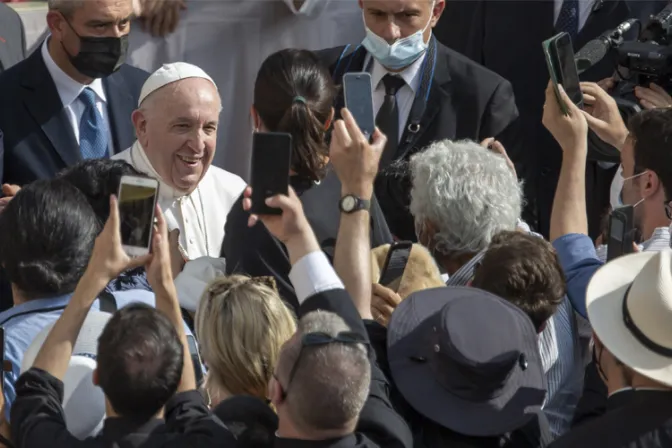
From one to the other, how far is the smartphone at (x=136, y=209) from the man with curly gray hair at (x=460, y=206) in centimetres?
92

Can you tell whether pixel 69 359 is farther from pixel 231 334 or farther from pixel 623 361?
pixel 623 361

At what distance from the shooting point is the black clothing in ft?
9.45

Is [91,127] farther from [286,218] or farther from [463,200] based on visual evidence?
[286,218]

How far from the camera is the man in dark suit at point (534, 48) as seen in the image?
5711 millimetres

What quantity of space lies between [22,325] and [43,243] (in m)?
0.23

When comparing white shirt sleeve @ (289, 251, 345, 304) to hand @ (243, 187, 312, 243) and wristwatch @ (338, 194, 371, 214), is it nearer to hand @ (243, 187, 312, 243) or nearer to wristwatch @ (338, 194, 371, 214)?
hand @ (243, 187, 312, 243)

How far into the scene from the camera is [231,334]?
10.3ft

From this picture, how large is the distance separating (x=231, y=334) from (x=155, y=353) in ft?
0.99

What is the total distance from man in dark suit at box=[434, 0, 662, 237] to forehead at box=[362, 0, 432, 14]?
857 mm

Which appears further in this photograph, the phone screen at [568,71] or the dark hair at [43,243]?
the phone screen at [568,71]

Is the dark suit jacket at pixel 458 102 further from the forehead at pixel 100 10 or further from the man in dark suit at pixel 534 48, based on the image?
the forehead at pixel 100 10

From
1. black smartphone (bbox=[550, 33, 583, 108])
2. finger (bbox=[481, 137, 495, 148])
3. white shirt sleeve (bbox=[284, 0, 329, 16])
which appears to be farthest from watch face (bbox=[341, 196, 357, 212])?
white shirt sleeve (bbox=[284, 0, 329, 16])

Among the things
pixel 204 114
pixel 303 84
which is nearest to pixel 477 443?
pixel 303 84

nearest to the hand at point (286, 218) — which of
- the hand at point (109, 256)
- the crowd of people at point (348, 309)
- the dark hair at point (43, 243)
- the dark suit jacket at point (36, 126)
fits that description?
the crowd of people at point (348, 309)
